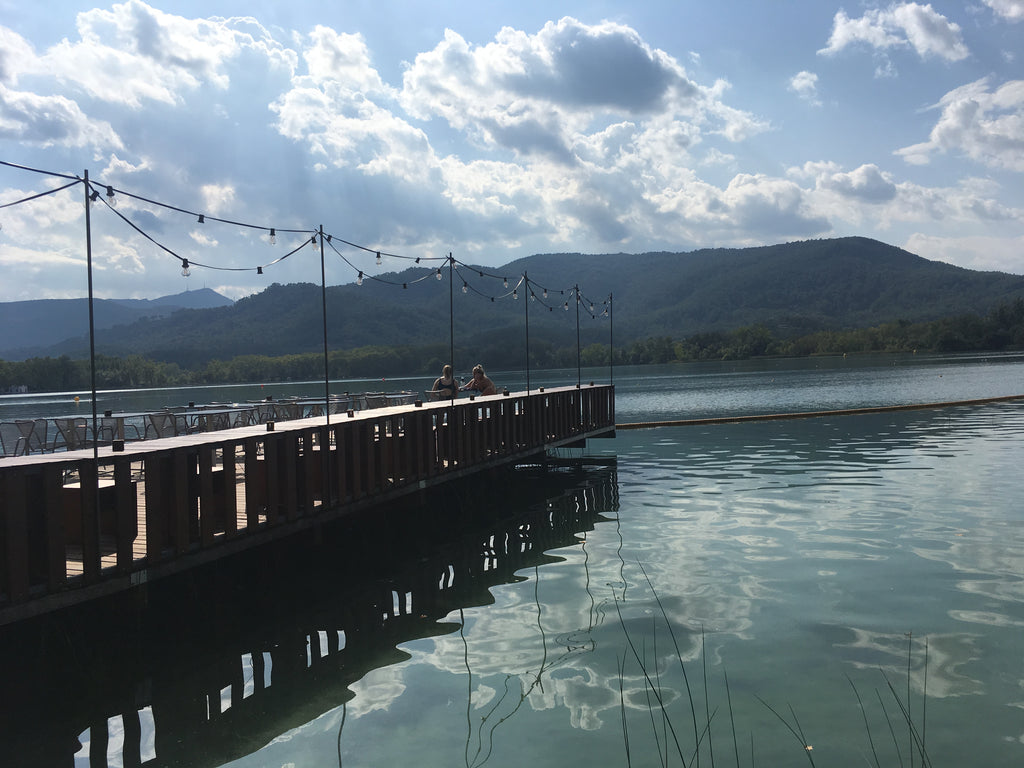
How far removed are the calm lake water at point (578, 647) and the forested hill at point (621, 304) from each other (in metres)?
83.9

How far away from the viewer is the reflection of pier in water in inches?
207

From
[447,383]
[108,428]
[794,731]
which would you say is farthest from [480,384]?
[794,731]

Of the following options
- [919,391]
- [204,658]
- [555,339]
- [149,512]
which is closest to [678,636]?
[204,658]

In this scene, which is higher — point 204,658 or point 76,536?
point 76,536

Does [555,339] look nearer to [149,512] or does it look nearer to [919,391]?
[919,391]

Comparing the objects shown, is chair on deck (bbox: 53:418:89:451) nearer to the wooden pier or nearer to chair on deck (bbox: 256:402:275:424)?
the wooden pier

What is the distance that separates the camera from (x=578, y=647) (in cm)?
626

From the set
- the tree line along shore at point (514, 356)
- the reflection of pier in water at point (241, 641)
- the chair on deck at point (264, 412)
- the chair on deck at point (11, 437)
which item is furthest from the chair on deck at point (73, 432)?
the tree line along shore at point (514, 356)

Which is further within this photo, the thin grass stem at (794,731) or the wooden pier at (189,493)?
the wooden pier at (189,493)

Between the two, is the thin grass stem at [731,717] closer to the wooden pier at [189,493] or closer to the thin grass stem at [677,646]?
the thin grass stem at [677,646]

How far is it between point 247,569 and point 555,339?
10919cm

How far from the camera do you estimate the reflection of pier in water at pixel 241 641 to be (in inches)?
207

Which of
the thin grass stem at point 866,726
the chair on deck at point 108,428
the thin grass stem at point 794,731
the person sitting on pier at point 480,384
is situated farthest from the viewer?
the person sitting on pier at point 480,384

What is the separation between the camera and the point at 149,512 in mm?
6617
